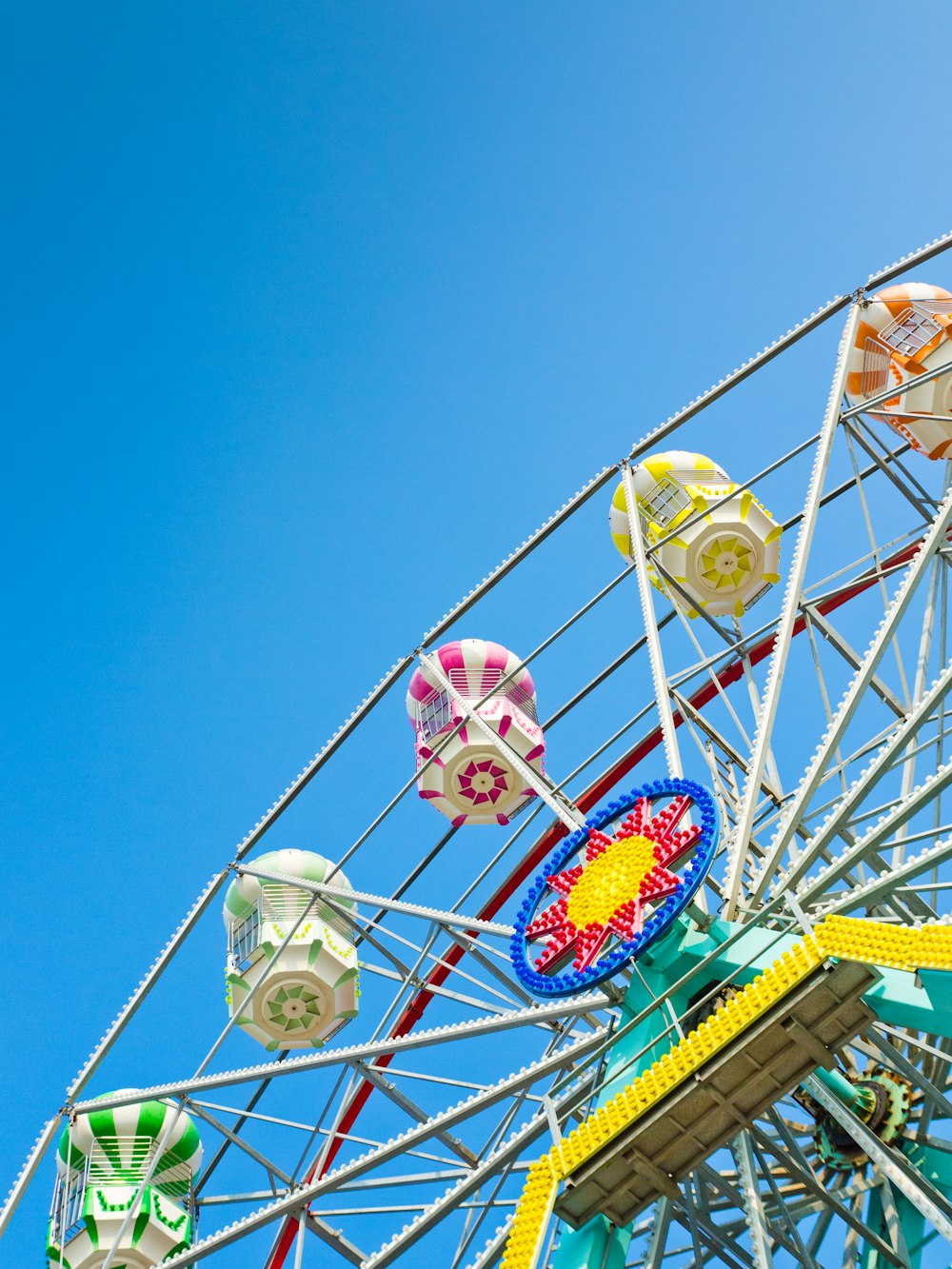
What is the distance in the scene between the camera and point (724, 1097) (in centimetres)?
1209

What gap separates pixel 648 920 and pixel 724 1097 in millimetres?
2098

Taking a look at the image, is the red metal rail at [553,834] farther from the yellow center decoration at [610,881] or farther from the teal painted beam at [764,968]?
the teal painted beam at [764,968]

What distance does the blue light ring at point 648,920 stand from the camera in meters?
13.7

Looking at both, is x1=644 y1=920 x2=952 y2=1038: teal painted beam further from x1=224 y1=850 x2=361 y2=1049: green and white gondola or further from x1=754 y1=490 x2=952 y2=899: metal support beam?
x1=224 y1=850 x2=361 y2=1049: green and white gondola

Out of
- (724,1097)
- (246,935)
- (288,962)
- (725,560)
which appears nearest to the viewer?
(724,1097)

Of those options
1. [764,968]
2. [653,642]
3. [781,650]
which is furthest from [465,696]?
[764,968]

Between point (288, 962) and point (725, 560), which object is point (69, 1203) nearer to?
point (288, 962)

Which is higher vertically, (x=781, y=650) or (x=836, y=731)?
(x=781, y=650)

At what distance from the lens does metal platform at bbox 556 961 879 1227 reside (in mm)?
11852

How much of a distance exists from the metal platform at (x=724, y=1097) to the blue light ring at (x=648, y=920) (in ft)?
5.84

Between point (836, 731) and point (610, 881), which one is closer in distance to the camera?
point (836, 731)

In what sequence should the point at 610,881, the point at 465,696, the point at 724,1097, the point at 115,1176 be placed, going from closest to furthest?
the point at 724,1097, the point at 610,881, the point at 115,1176, the point at 465,696

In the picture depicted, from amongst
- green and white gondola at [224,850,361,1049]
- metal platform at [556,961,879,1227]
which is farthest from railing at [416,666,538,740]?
metal platform at [556,961,879,1227]

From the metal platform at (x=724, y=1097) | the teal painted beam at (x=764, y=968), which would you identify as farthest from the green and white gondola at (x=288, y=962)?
the metal platform at (x=724, y=1097)
